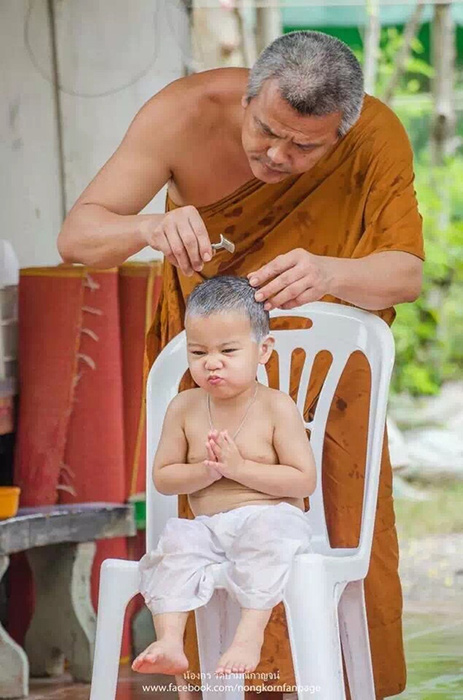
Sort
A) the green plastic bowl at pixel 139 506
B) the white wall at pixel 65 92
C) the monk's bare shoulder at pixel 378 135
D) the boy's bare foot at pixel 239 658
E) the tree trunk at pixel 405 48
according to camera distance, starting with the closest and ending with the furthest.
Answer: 1. the boy's bare foot at pixel 239 658
2. the monk's bare shoulder at pixel 378 135
3. the green plastic bowl at pixel 139 506
4. the white wall at pixel 65 92
5. the tree trunk at pixel 405 48

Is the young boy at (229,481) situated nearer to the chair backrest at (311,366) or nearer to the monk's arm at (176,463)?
the monk's arm at (176,463)

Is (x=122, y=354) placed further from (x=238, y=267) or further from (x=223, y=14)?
(x=223, y=14)

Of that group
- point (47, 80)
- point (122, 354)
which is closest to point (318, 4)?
point (47, 80)

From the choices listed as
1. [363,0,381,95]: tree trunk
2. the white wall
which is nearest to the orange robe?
the white wall

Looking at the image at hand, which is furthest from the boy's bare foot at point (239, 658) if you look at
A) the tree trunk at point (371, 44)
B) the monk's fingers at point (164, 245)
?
the tree trunk at point (371, 44)

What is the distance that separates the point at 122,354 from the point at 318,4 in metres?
3.89

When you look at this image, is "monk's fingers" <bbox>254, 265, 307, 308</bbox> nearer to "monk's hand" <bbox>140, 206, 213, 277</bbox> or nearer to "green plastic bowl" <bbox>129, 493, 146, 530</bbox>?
"monk's hand" <bbox>140, 206, 213, 277</bbox>

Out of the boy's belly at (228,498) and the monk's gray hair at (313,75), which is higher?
the monk's gray hair at (313,75)

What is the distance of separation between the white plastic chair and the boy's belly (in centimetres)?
12

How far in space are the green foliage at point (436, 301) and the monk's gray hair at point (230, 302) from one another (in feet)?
19.0

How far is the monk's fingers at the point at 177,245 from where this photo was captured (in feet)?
6.64

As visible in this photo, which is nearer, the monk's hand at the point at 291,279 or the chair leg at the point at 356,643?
the monk's hand at the point at 291,279

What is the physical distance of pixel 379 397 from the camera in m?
2.26

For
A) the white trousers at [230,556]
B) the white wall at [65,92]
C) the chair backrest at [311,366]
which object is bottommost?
the white trousers at [230,556]
